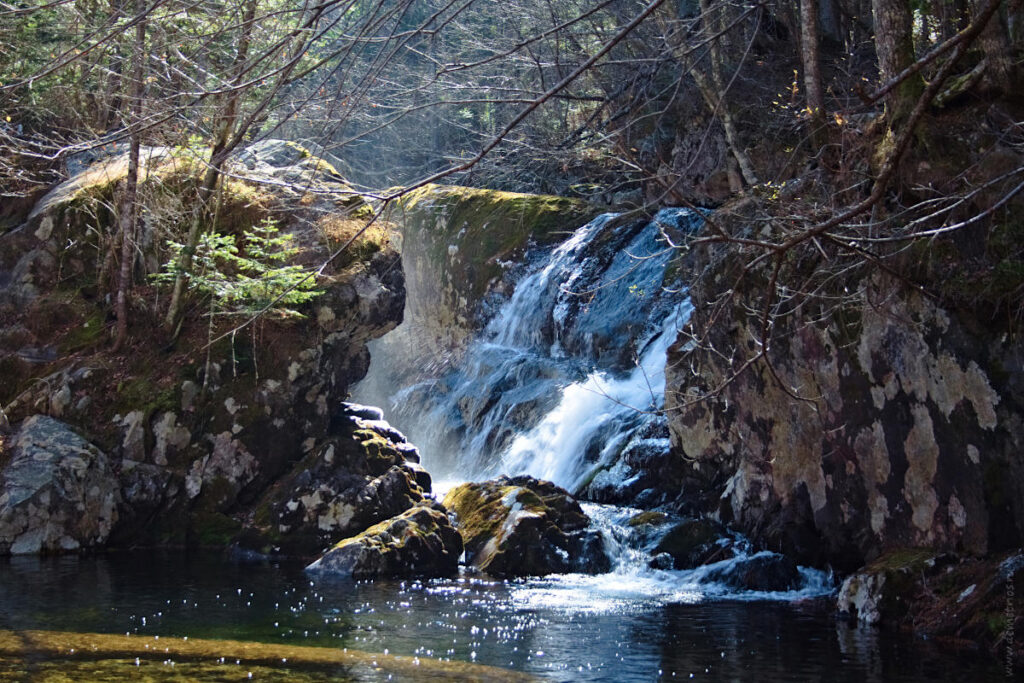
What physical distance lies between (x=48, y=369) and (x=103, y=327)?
3.14 ft

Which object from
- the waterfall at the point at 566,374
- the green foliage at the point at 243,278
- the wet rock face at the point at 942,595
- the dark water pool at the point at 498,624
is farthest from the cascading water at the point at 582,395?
the green foliage at the point at 243,278

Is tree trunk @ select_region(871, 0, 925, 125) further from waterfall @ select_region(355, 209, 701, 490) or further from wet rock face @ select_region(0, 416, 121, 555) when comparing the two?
wet rock face @ select_region(0, 416, 121, 555)

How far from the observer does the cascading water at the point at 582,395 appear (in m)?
11.4

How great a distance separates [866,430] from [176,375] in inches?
320

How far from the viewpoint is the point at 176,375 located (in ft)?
41.7

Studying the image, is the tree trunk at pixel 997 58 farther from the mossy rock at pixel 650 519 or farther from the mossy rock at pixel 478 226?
the mossy rock at pixel 478 226

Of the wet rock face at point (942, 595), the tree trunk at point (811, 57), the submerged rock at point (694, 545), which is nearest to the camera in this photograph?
the wet rock face at point (942, 595)

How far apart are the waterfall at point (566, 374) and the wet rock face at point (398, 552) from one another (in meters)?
2.61

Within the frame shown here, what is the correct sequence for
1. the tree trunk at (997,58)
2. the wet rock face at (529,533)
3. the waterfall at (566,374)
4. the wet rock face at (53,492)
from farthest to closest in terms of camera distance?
1. the waterfall at (566,374)
2. the wet rock face at (53,492)
3. the wet rock face at (529,533)
4. the tree trunk at (997,58)

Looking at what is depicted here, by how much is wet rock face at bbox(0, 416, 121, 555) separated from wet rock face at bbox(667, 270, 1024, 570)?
6.43 meters

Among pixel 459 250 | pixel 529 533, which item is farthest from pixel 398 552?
pixel 459 250

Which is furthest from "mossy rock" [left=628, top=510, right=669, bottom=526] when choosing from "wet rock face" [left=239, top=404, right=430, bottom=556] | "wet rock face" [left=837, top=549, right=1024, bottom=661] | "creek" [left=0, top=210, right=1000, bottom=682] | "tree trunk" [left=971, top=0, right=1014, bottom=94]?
"tree trunk" [left=971, top=0, right=1014, bottom=94]

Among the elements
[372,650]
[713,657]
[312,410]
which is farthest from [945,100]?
[312,410]

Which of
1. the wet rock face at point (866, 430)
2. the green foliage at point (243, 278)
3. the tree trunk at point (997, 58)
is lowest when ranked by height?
the wet rock face at point (866, 430)
